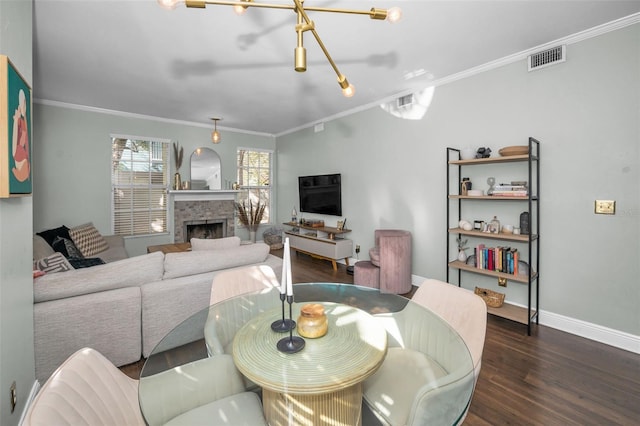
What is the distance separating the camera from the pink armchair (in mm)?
3611

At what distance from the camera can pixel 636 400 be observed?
1791mm

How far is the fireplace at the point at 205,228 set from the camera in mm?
5758

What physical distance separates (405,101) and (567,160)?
6.67 ft

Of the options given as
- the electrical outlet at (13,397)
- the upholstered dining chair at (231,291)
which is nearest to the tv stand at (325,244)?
the upholstered dining chair at (231,291)

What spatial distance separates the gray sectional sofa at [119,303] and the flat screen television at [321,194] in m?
2.90

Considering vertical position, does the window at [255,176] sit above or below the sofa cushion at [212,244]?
above

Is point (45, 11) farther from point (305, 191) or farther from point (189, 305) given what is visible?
point (305, 191)

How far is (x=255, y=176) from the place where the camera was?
264 inches

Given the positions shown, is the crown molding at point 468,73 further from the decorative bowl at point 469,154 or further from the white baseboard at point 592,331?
the white baseboard at point 592,331

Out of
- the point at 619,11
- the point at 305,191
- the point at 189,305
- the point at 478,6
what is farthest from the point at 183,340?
the point at 305,191

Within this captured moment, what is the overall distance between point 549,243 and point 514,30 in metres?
2.01

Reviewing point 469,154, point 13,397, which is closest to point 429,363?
point 13,397

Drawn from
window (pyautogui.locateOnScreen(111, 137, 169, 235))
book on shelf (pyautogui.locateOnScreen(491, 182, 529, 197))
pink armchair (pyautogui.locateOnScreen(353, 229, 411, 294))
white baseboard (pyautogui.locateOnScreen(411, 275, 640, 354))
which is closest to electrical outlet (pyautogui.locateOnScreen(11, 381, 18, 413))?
pink armchair (pyautogui.locateOnScreen(353, 229, 411, 294))

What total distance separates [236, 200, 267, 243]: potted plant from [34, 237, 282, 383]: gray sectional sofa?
3767 millimetres
